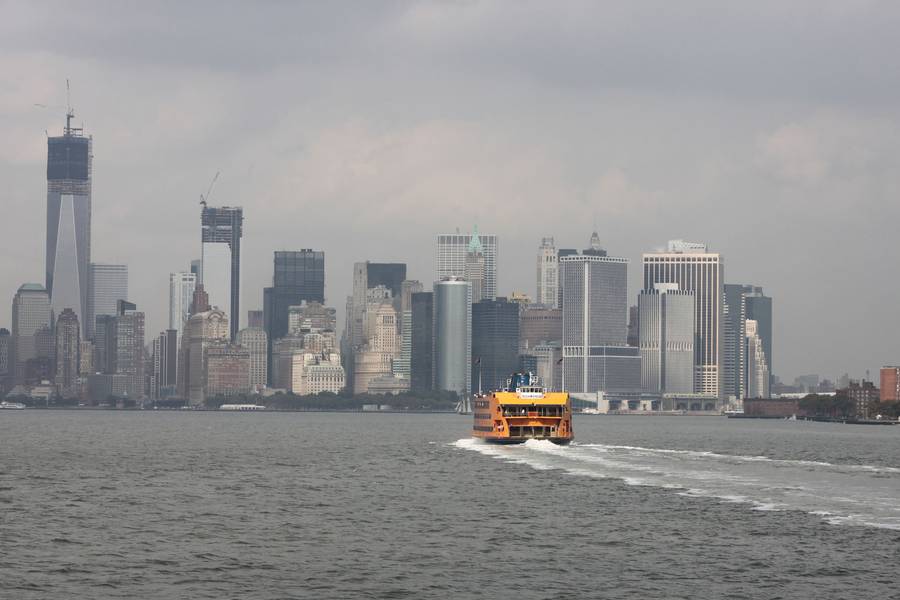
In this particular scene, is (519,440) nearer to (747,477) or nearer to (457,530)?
(747,477)

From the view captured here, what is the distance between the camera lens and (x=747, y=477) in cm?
11181

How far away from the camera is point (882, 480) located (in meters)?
108

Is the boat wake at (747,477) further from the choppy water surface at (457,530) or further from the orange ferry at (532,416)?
the orange ferry at (532,416)

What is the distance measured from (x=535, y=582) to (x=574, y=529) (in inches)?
694

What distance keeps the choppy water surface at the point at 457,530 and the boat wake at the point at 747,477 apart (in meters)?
Result: 0.31

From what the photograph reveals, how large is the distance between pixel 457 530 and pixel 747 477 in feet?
123

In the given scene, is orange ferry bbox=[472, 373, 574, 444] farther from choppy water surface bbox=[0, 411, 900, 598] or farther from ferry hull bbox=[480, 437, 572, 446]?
choppy water surface bbox=[0, 411, 900, 598]

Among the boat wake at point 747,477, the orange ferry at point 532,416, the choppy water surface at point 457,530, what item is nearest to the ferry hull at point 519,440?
the orange ferry at point 532,416

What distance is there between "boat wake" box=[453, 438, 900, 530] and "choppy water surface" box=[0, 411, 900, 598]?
312 millimetres

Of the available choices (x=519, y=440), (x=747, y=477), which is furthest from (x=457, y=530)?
(x=519, y=440)

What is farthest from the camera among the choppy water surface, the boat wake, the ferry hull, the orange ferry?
the ferry hull

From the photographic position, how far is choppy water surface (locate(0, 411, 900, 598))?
62.2 m

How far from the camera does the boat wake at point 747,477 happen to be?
88.2 m

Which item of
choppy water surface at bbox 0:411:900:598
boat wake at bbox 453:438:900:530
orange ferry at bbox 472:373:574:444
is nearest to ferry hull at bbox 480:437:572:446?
orange ferry at bbox 472:373:574:444
